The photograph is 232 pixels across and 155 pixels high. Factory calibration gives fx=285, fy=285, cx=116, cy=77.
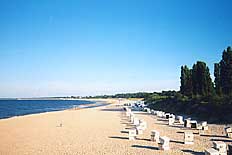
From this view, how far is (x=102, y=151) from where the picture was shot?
13.1 metres

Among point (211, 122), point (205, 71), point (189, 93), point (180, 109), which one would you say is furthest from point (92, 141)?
point (189, 93)

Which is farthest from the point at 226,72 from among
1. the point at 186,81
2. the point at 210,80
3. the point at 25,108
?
the point at 25,108

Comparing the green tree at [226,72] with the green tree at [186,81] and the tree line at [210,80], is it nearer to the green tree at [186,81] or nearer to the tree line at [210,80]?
the tree line at [210,80]

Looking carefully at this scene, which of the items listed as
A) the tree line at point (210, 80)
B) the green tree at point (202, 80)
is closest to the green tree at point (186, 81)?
the tree line at point (210, 80)

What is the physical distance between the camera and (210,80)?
39062 millimetres

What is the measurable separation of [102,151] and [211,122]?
14.1 meters

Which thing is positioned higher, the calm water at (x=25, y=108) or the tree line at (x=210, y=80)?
the tree line at (x=210, y=80)

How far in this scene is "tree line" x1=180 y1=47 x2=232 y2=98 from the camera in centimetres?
3534

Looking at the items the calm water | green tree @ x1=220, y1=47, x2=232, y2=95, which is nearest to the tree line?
green tree @ x1=220, y1=47, x2=232, y2=95

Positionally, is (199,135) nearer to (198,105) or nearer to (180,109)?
(198,105)

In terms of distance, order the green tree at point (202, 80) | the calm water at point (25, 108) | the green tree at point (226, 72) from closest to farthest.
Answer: the green tree at point (226, 72) → the green tree at point (202, 80) → the calm water at point (25, 108)

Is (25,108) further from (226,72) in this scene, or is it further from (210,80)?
(226,72)

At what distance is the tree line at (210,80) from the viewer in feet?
116

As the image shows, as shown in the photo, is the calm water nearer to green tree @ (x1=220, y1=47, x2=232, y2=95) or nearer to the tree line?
the tree line
